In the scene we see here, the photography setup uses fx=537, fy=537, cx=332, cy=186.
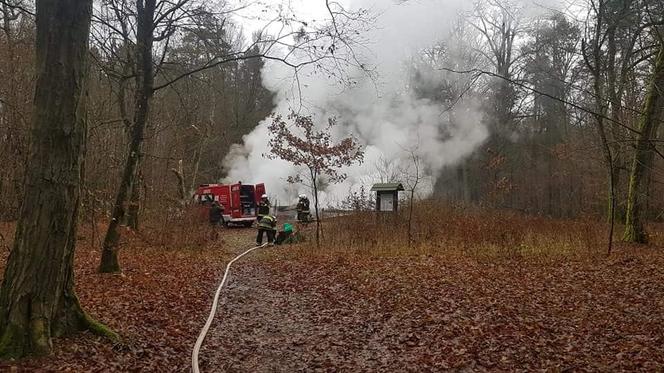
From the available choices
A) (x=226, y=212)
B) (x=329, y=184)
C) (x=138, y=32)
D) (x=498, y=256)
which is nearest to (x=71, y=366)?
(x=138, y=32)

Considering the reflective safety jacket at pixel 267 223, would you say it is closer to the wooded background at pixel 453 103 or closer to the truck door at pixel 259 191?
the wooded background at pixel 453 103

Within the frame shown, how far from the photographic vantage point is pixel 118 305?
704 centimetres

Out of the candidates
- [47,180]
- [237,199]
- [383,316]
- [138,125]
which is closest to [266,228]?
[237,199]

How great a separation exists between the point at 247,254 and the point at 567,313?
9.80 metres

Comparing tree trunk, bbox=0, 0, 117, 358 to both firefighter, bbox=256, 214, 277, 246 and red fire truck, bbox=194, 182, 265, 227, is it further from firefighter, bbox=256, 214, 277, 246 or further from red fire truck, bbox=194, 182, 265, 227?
red fire truck, bbox=194, 182, 265, 227

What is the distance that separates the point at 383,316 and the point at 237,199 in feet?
62.1

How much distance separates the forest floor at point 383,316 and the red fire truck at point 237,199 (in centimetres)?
1371

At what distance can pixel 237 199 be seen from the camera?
25500 mm

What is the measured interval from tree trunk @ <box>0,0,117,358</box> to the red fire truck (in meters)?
20.7

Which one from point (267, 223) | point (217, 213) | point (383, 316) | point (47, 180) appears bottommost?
point (383, 316)

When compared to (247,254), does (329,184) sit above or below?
above

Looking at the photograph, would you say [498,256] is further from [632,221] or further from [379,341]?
[379,341]

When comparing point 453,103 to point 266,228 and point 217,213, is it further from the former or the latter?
point 217,213

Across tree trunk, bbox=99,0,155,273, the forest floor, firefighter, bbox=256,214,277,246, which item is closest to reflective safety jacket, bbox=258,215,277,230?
firefighter, bbox=256,214,277,246
